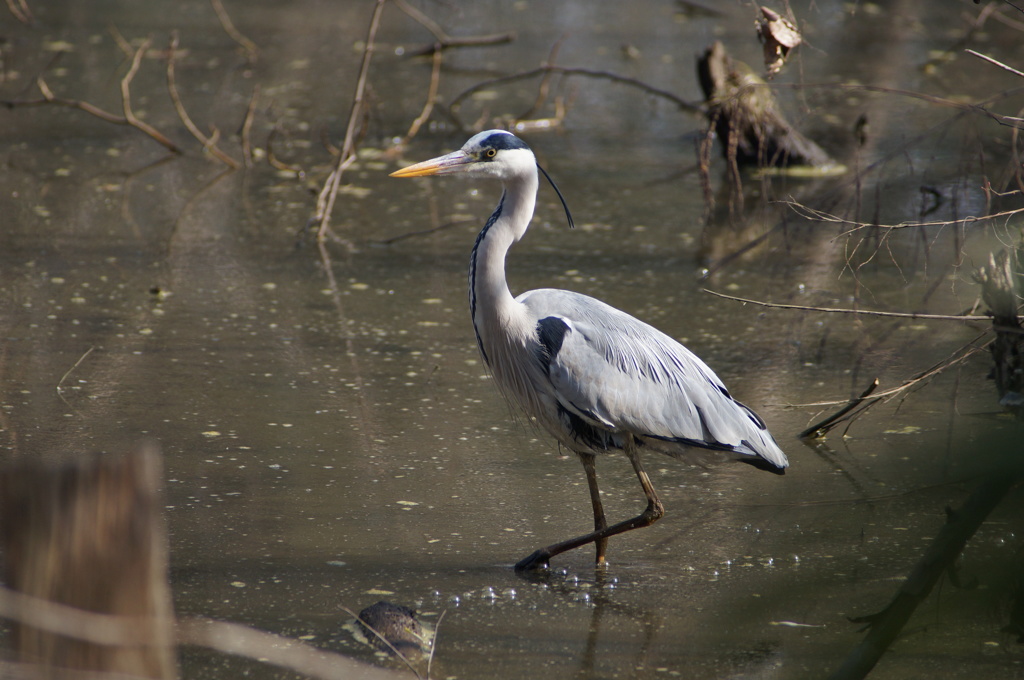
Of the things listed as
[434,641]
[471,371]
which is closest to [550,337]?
[434,641]

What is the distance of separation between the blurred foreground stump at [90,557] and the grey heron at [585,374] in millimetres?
1639

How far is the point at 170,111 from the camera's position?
27.7ft

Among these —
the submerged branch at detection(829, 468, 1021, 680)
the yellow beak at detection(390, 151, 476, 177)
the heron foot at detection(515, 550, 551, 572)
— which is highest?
the submerged branch at detection(829, 468, 1021, 680)

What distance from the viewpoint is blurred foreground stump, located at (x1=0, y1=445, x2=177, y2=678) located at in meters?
1.39

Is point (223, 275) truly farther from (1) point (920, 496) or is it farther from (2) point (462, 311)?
(1) point (920, 496)

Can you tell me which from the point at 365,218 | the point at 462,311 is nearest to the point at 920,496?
the point at 462,311

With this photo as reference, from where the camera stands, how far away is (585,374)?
2992mm

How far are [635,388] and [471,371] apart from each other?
157cm

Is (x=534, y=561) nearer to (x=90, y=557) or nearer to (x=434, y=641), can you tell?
(x=434, y=641)

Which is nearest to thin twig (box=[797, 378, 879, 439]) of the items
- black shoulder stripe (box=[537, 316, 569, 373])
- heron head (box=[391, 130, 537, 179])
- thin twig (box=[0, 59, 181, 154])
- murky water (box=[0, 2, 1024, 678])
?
murky water (box=[0, 2, 1024, 678])

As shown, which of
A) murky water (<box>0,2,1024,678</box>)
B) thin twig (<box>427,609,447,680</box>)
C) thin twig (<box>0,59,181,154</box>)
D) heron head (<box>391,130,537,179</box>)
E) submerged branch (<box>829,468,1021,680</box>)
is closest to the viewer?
submerged branch (<box>829,468,1021,680</box>)

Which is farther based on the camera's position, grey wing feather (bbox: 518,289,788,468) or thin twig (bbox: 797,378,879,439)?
thin twig (bbox: 797,378,879,439)

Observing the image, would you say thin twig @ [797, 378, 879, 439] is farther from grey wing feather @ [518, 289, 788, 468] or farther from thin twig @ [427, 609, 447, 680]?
thin twig @ [427, 609, 447, 680]

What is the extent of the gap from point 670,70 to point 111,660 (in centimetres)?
953
